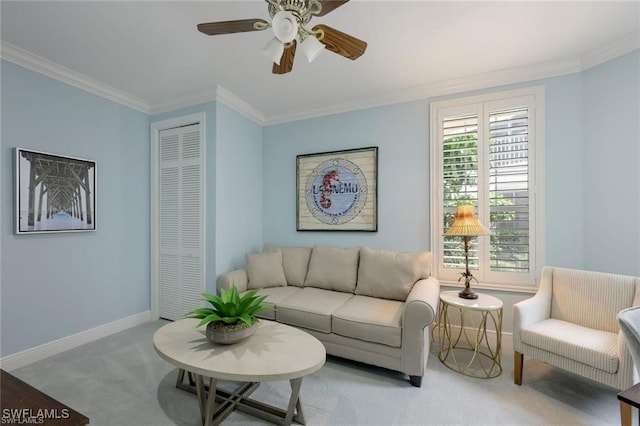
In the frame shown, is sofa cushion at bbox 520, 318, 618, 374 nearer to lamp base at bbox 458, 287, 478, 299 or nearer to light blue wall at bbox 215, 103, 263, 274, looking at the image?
lamp base at bbox 458, 287, 478, 299

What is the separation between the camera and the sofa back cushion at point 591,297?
6.59 feet

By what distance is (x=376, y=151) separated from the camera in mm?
3219

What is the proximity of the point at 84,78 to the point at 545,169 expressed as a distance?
4.39 meters

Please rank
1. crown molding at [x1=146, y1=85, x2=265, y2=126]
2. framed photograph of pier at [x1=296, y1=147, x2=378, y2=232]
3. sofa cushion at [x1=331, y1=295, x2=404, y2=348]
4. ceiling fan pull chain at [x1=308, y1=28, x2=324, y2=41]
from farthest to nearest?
1. framed photograph of pier at [x1=296, y1=147, x2=378, y2=232]
2. crown molding at [x1=146, y1=85, x2=265, y2=126]
3. sofa cushion at [x1=331, y1=295, x2=404, y2=348]
4. ceiling fan pull chain at [x1=308, y1=28, x2=324, y2=41]

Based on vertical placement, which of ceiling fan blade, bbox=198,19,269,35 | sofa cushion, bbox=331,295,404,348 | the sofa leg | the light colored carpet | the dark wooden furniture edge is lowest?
the light colored carpet

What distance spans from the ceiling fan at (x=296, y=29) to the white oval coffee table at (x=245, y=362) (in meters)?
1.64

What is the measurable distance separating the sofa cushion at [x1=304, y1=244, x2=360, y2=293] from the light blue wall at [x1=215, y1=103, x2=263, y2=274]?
3.09 feet

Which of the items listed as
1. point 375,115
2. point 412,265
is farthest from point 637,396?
point 375,115

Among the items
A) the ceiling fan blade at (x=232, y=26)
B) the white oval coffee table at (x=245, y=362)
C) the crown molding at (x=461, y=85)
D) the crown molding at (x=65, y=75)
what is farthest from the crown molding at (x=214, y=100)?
→ the white oval coffee table at (x=245, y=362)

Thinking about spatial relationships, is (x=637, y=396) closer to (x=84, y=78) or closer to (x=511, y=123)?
(x=511, y=123)

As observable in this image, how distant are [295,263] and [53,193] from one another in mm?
2336

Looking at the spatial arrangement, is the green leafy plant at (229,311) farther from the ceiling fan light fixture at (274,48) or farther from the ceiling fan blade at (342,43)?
the ceiling fan blade at (342,43)

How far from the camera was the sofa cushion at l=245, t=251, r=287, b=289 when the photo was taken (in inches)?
120

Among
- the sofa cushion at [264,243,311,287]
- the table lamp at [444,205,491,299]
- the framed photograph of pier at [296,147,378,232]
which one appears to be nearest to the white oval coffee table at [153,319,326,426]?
the sofa cushion at [264,243,311,287]
